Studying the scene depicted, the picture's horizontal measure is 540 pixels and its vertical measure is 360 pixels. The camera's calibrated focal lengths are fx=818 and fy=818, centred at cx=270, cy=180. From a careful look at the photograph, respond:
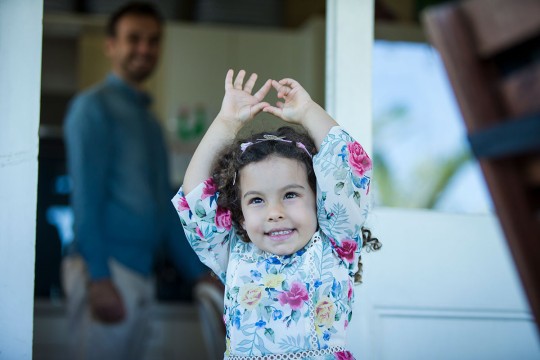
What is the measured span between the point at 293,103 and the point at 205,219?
379mm

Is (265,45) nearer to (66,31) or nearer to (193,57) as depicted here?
(193,57)

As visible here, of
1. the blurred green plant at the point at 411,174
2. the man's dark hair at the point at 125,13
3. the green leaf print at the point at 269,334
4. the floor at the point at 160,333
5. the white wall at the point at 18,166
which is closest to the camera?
the green leaf print at the point at 269,334

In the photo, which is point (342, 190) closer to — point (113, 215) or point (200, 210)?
point (200, 210)

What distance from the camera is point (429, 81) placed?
190 inches

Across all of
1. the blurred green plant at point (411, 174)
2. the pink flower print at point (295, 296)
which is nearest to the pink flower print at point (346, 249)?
the pink flower print at point (295, 296)

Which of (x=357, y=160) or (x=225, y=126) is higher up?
(x=225, y=126)

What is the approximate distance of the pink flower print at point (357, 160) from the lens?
6.63 feet

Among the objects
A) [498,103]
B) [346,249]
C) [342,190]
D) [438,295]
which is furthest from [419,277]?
[498,103]

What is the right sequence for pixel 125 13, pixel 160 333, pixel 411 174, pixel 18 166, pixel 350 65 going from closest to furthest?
pixel 18 166 < pixel 350 65 < pixel 125 13 < pixel 411 174 < pixel 160 333

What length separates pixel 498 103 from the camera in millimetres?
1251

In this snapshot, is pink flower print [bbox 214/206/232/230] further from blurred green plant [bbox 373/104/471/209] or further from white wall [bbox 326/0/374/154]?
blurred green plant [bbox 373/104/471/209]

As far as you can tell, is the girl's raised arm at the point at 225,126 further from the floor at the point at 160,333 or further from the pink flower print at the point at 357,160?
the floor at the point at 160,333

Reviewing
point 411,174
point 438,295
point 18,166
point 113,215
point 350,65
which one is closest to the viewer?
point 18,166

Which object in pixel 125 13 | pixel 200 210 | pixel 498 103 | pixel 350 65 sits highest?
pixel 125 13
